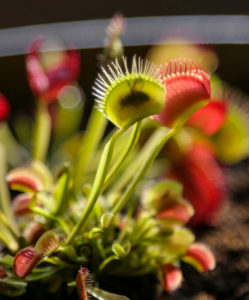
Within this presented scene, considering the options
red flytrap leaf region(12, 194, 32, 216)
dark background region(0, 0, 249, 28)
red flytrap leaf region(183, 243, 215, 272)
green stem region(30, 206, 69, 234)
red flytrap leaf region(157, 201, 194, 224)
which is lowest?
red flytrap leaf region(183, 243, 215, 272)

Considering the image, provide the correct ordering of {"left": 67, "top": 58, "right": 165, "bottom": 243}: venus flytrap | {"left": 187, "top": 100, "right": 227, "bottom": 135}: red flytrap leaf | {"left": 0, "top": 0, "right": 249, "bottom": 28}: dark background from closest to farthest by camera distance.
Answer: {"left": 67, "top": 58, "right": 165, "bottom": 243}: venus flytrap < {"left": 187, "top": 100, "right": 227, "bottom": 135}: red flytrap leaf < {"left": 0, "top": 0, "right": 249, "bottom": 28}: dark background

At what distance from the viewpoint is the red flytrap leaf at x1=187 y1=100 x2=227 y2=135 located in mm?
789

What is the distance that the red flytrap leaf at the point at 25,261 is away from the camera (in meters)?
0.57

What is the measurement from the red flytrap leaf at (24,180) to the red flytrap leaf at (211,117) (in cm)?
28

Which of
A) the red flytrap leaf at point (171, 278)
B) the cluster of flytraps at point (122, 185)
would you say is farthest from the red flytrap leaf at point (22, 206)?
the red flytrap leaf at point (171, 278)

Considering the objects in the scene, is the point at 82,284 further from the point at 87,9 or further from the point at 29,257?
the point at 87,9

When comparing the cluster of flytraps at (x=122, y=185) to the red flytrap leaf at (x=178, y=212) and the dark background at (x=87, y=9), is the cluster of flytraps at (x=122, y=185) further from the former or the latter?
the dark background at (x=87, y=9)

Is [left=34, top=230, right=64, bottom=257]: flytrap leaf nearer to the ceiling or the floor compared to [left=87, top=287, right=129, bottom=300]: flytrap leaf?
nearer to the ceiling

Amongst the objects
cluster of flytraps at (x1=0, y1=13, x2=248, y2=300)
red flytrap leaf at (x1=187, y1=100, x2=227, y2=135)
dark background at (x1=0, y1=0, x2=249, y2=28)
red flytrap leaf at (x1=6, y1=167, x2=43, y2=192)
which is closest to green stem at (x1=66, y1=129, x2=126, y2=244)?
cluster of flytraps at (x1=0, y1=13, x2=248, y2=300)

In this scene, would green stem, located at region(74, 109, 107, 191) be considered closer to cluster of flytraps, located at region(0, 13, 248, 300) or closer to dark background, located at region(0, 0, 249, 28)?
cluster of flytraps, located at region(0, 13, 248, 300)

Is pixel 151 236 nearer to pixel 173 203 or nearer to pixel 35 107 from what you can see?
pixel 173 203

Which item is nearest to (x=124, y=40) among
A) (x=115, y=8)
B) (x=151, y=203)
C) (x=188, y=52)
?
(x=188, y=52)

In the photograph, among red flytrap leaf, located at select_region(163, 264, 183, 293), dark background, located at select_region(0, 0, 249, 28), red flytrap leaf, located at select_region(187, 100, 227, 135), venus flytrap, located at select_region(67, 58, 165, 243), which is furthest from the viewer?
dark background, located at select_region(0, 0, 249, 28)

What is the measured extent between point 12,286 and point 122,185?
10.9 inches
